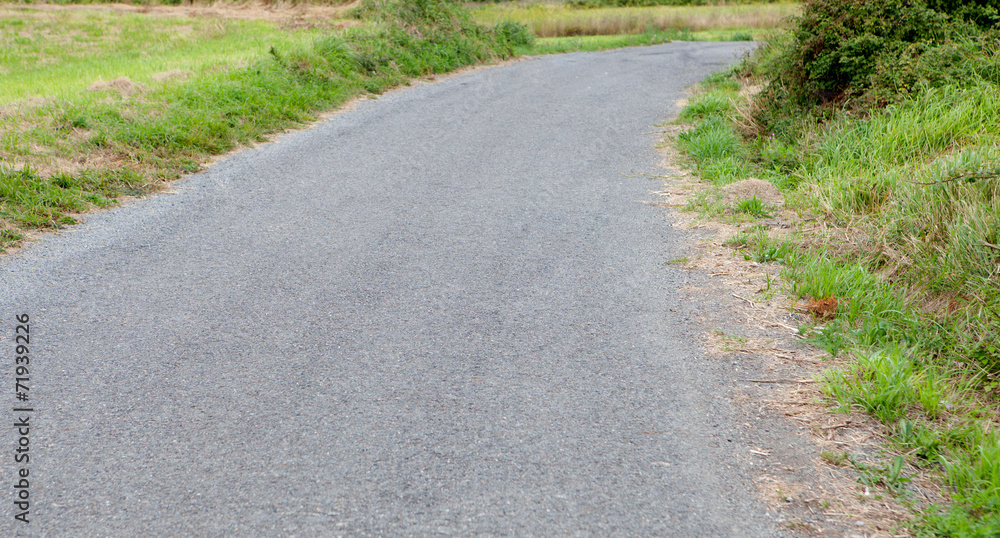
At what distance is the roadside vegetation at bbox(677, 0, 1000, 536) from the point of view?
3131 mm

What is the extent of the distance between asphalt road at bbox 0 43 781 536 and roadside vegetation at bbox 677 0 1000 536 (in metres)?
0.76

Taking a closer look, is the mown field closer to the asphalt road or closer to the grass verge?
the grass verge

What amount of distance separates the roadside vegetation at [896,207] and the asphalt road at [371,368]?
76 centimetres

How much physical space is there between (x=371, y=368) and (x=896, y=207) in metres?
4.00

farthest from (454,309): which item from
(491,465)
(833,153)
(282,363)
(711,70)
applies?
(711,70)

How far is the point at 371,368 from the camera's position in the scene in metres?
3.63

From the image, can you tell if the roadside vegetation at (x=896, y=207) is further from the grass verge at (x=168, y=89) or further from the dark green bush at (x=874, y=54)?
the grass verge at (x=168, y=89)

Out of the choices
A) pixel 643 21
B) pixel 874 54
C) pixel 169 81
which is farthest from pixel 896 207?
pixel 643 21

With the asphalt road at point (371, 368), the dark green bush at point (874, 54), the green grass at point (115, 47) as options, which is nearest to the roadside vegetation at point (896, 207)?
the dark green bush at point (874, 54)

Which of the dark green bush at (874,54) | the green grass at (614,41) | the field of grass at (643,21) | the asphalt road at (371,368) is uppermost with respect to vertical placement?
the field of grass at (643,21)

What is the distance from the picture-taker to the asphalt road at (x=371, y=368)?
8.75ft

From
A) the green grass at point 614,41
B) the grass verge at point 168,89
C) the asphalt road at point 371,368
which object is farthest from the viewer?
the green grass at point 614,41

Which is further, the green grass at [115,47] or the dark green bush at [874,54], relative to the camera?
the green grass at [115,47]

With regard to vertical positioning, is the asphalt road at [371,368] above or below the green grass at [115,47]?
below
